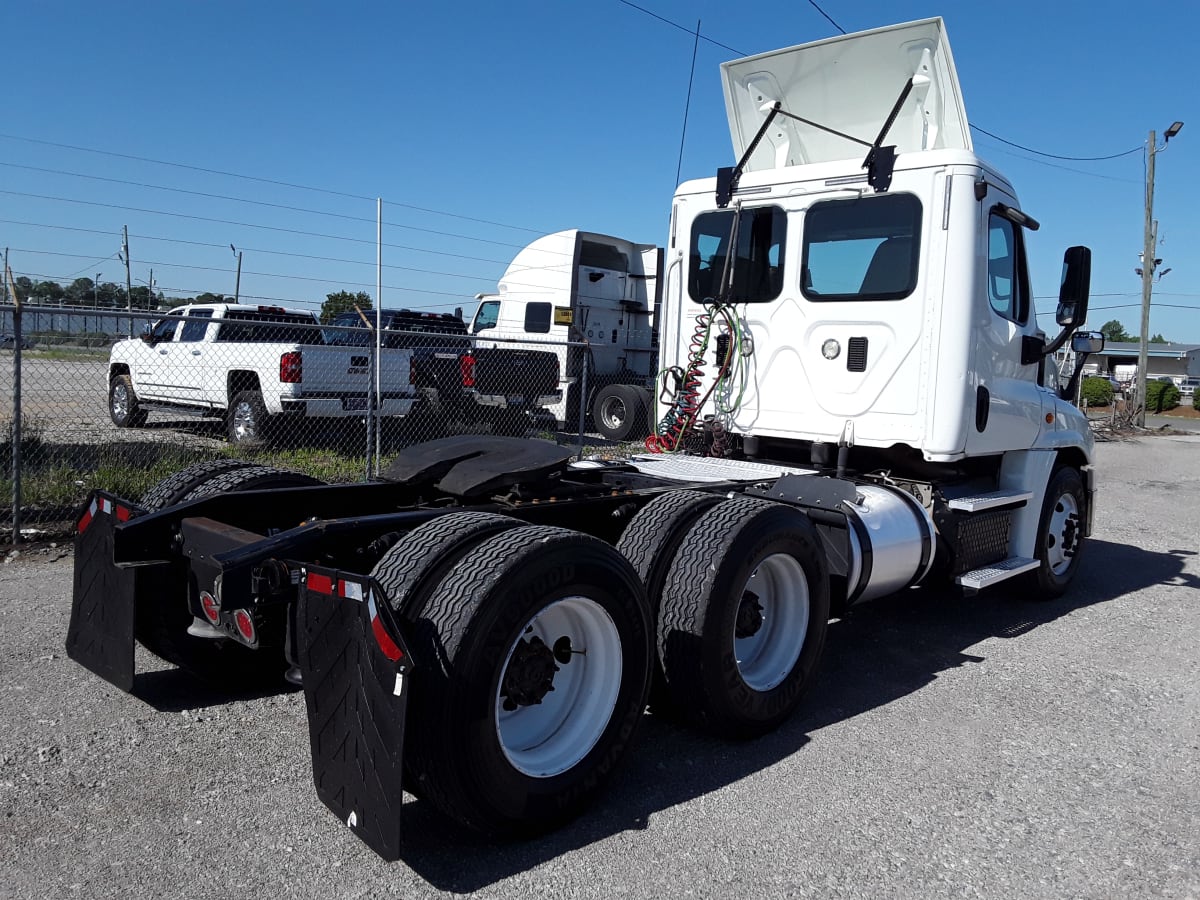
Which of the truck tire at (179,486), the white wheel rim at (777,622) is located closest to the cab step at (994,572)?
the white wheel rim at (777,622)

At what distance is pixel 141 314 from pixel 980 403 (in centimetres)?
617

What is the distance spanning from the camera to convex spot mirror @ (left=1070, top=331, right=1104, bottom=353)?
6539 mm

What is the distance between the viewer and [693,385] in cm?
652


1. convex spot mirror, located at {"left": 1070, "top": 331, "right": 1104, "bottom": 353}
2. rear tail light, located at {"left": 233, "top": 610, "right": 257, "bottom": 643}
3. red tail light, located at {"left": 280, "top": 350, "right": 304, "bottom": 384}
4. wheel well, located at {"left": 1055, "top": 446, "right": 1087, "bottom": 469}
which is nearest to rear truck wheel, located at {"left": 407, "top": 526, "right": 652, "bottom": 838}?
rear tail light, located at {"left": 233, "top": 610, "right": 257, "bottom": 643}

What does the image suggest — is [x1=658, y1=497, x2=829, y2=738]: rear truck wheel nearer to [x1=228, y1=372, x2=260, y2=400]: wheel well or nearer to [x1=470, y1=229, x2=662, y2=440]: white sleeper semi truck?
[x1=228, y1=372, x2=260, y2=400]: wheel well

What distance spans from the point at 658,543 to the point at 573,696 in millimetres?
825

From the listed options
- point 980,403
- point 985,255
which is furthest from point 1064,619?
point 985,255

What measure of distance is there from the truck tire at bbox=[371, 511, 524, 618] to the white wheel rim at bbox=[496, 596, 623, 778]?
1.22 feet

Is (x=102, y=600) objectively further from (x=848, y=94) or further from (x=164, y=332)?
→ (x=164, y=332)

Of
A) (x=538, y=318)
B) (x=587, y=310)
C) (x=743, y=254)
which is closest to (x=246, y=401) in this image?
(x=538, y=318)

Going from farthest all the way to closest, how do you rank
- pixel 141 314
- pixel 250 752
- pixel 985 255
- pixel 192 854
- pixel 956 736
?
pixel 141 314 → pixel 985 255 → pixel 956 736 → pixel 250 752 → pixel 192 854

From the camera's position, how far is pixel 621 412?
51.5 ft

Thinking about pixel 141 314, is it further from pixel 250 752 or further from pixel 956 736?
pixel 956 736

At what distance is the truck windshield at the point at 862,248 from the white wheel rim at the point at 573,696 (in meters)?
3.24
